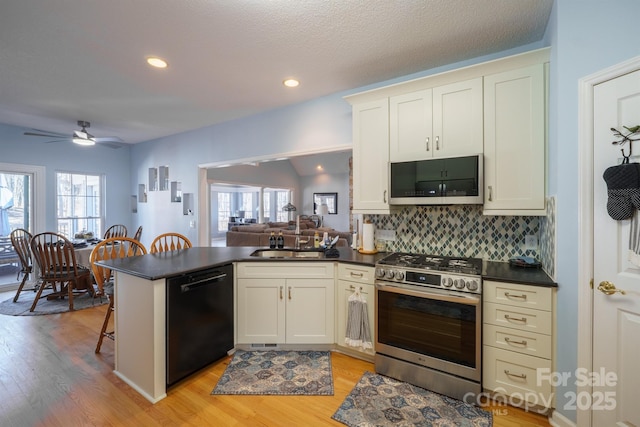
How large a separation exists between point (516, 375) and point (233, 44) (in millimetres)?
3209

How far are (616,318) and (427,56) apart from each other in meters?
2.29

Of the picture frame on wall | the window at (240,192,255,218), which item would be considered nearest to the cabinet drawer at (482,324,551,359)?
the picture frame on wall

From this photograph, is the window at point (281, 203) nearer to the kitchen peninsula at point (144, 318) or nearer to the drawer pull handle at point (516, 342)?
the kitchen peninsula at point (144, 318)

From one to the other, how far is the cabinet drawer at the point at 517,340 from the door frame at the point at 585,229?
0.64 ft

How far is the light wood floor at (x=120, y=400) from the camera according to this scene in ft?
6.06

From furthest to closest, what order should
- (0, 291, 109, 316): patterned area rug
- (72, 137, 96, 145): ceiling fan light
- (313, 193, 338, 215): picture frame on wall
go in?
(313, 193, 338, 215): picture frame on wall, (72, 137, 96, 145): ceiling fan light, (0, 291, 109, 316): patterned area rug

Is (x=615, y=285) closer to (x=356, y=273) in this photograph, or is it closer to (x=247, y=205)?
(x=356, y=273)

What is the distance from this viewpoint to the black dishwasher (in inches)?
82.7

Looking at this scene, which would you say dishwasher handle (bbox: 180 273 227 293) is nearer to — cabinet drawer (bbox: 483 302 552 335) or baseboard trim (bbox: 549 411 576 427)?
cabinet drawer (bbox: 483 302 552 335)

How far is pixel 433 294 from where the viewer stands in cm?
212

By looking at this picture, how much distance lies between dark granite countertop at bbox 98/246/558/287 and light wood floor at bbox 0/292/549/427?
90cm

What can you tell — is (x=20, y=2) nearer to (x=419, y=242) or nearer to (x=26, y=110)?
(x=26, y=110)

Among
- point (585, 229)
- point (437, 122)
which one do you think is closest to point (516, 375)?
point (585, 229)

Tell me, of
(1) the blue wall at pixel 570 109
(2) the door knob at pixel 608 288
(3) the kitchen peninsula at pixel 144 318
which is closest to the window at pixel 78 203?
(3) the kitchen peninsula at pixel 144 318
